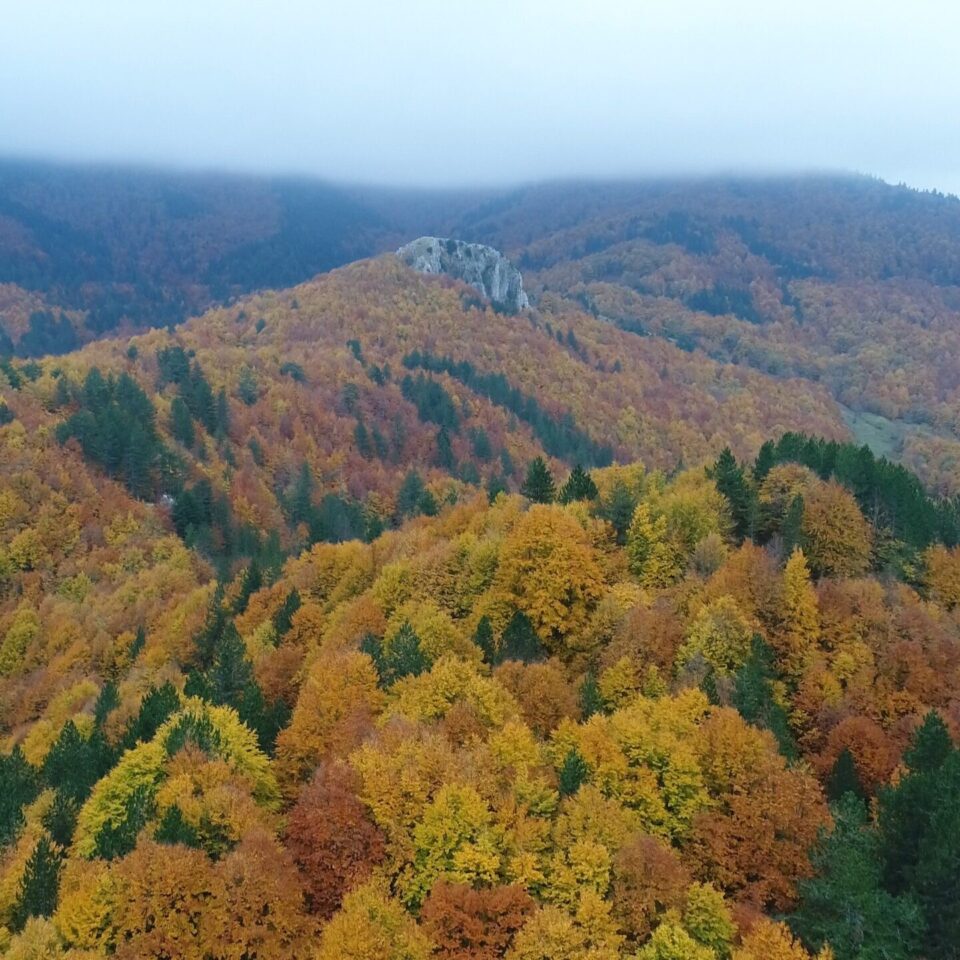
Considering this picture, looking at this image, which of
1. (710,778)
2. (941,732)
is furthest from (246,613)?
(941,732)

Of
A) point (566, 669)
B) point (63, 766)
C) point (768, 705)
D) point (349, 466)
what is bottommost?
point (349, 466)

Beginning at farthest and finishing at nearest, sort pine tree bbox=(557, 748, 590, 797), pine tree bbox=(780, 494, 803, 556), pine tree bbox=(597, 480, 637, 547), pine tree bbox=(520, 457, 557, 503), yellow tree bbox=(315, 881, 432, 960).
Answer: pine tree bbox=(520, 457, 557, 503), pine tree bbox=(597, 480, 637, 547), pine tree bbox=(780, 494, 803, 556), pine tree bbox=(557, 748, 590, 797), yellow tree bbox=(315, 881, 432, 960)

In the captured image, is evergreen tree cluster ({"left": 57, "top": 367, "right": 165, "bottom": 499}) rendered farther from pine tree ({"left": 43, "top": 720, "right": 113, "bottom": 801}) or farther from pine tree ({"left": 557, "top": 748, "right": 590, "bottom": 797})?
pine tree ({"left": 557, "top": 748, "right": 590, "bottom": 797})

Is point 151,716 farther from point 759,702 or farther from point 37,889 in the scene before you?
point 759,702

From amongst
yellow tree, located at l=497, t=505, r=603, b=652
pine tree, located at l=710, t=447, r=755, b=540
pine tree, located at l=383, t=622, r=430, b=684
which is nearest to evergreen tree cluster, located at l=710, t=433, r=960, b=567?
pine tree, located at l=710, t=447, r=755, b=540

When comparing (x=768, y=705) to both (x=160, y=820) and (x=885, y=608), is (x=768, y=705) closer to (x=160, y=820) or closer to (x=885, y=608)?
(x=885, y=608)

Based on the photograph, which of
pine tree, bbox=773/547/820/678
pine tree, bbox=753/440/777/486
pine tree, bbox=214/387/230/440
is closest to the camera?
pine tree, bbox=773/547/820/678
